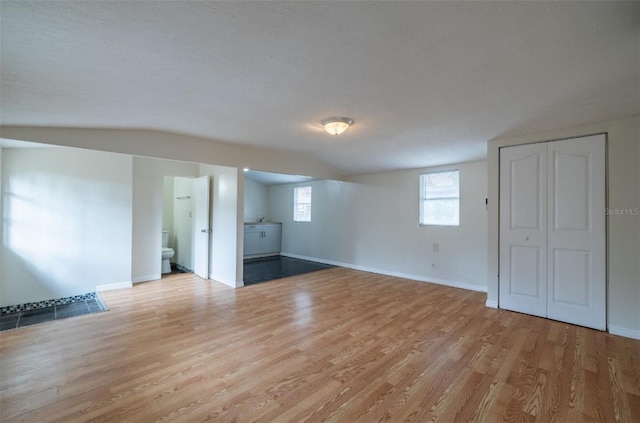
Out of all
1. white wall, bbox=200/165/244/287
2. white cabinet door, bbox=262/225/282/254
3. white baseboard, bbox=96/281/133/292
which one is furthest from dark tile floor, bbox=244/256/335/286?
white baseboard, bbox=96/281/133/292

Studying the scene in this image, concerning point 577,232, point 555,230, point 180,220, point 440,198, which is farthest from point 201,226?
point 577,232

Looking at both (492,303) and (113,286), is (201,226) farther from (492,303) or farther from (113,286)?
(492,303)

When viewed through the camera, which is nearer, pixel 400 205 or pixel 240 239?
pixel 240 239

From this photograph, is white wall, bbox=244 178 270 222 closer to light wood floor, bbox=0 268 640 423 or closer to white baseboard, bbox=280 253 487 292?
white baseboard, bbox=280 253 487 292

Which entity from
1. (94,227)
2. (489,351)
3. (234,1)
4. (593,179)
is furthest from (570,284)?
(94,227)

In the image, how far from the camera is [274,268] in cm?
607

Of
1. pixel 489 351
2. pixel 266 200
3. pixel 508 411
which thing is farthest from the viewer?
pixel 266 200

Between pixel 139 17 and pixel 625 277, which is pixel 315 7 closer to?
pixel 139 17

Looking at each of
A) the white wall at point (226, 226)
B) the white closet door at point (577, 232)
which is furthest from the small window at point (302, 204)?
the white closet door at point (577, 232)

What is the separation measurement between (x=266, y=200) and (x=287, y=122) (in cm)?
553

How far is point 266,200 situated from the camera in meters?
8.50

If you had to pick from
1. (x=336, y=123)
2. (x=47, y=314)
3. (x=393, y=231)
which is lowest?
(x=47, y=314)

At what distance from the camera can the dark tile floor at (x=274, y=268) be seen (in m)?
5.20

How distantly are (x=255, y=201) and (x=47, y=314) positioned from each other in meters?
5.32
